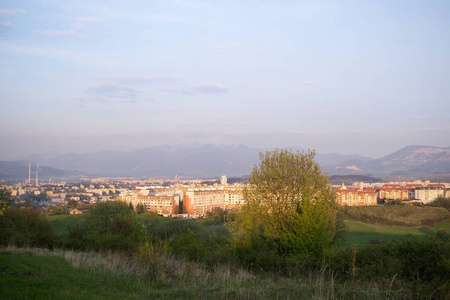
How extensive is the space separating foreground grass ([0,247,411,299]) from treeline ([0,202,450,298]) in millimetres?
426

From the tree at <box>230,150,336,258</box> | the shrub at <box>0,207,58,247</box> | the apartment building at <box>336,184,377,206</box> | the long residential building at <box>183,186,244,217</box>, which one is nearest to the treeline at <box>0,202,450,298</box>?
the shrub at <box>0,207,58,247</box>

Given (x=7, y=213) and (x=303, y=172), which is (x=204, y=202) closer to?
(x=7, y=213)

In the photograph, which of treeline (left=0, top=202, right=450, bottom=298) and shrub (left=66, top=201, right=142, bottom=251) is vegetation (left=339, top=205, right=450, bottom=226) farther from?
treeline (left=0, top=202, right=450, bottom=298)

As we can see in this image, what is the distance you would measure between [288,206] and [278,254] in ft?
9.07

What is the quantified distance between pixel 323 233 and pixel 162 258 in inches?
299

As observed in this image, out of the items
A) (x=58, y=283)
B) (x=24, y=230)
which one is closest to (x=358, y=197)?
(x=24, y=230)

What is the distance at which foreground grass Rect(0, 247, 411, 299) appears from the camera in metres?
7.67

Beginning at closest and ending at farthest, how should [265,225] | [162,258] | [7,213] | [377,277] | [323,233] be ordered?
[377,277] < [162,258] < [323,233] < [265,225] < [7,213]

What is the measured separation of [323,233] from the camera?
51.7 ft

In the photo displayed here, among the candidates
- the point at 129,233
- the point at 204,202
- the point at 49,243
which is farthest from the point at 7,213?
the point at 204,202

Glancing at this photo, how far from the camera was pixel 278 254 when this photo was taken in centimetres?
1611

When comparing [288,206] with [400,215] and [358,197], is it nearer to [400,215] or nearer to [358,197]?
[400,215]

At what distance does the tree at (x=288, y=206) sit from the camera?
16062 millimetres

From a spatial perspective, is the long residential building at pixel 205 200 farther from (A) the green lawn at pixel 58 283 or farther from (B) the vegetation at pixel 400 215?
(A) the green lawn at pixel 58 283
